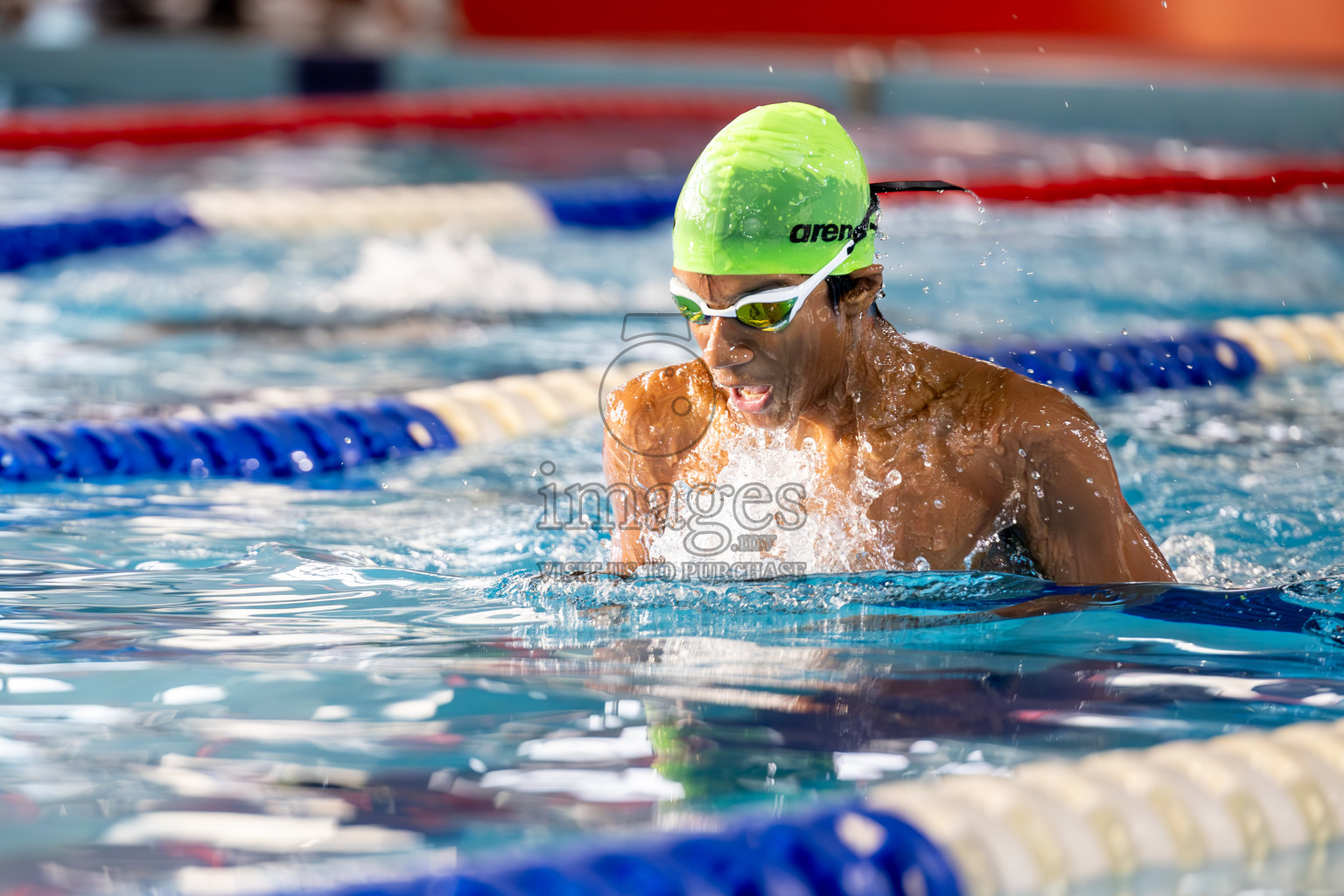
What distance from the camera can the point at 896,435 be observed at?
214 centimetres

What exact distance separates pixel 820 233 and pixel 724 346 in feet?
0.68

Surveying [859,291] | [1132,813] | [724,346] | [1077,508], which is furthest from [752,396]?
[1132,813]

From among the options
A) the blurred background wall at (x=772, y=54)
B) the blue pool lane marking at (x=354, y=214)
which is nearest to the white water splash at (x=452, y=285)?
the blue pool lane marking at (x=354, y=214)

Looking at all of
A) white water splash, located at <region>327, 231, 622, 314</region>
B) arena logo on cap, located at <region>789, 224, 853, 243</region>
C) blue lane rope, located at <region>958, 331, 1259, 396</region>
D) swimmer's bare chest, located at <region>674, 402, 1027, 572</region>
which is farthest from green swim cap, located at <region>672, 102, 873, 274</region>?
white water splash, located at <region>327, 231, 622, 314</region>

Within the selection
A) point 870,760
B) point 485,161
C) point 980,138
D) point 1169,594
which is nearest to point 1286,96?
point 980,138

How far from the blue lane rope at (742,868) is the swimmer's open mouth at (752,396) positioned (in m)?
0.68

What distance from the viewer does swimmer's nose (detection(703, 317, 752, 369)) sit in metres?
1.95

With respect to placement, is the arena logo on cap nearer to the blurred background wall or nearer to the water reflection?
the water reflection

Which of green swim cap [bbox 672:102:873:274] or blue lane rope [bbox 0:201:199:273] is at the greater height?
blue lane rope [bbox 0:201:199:273]

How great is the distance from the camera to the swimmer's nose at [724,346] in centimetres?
195

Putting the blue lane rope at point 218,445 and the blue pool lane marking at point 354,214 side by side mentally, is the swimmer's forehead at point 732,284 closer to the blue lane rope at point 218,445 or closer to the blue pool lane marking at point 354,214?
the blue lane rope at point 218,445

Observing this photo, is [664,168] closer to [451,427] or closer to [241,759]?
[451,427]

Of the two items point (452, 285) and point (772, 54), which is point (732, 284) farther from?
point (772, 54)

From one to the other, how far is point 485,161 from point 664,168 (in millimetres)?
917
